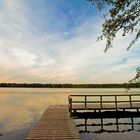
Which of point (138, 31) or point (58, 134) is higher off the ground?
point (138, 31)

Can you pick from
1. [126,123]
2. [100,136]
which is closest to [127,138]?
[100,136]

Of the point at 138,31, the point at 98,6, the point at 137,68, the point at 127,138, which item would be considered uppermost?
the point at 98,6

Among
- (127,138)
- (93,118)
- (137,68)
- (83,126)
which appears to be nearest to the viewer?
(137,68)

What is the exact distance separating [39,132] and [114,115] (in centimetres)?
1498

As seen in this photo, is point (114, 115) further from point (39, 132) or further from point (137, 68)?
point (137, 68)

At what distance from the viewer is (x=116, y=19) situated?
1023cm

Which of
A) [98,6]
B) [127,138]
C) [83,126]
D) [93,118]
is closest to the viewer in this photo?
[98,6]

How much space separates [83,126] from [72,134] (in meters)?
9.36

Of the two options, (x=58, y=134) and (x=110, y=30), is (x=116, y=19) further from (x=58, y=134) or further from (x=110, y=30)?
(x=58, y=134)

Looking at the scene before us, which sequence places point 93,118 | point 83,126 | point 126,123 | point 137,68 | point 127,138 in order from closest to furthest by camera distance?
1. point 137,68
2. point 127,138
3. point 83,126
4. point 126,123
5. point 93,118

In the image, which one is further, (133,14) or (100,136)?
(100,136)

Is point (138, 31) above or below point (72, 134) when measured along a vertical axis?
above

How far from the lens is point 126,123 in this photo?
26031 mm

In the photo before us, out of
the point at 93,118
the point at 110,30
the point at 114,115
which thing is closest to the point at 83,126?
the point at 93,118
